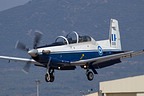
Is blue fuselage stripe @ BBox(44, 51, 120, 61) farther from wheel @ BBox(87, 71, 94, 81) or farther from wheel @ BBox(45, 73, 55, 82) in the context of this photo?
wheel @ BBox(45, 73, 55, 82)

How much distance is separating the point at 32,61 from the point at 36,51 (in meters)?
3.40

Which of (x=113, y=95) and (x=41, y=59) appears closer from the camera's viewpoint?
(x=41, y=59)

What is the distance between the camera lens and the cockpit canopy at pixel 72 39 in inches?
2625

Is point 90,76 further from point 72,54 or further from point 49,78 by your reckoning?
point 49,78

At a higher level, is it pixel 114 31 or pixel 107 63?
pixel 114 31

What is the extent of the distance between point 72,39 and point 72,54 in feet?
4.61

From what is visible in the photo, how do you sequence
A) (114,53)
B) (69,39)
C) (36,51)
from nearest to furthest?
(36,51) → (69,39) → (114,53)

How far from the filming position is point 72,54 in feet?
220

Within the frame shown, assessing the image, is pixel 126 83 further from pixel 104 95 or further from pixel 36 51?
pixel 36 51

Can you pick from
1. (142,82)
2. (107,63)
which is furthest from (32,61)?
(142,82)

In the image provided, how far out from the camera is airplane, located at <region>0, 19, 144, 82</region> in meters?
63.8

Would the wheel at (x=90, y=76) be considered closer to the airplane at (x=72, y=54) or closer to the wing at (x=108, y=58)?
the airplane at (x=72, y=54)

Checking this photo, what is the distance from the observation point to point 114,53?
73.2 meters

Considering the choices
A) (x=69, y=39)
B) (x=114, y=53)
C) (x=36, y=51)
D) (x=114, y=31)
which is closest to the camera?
(x=36, y=51)
